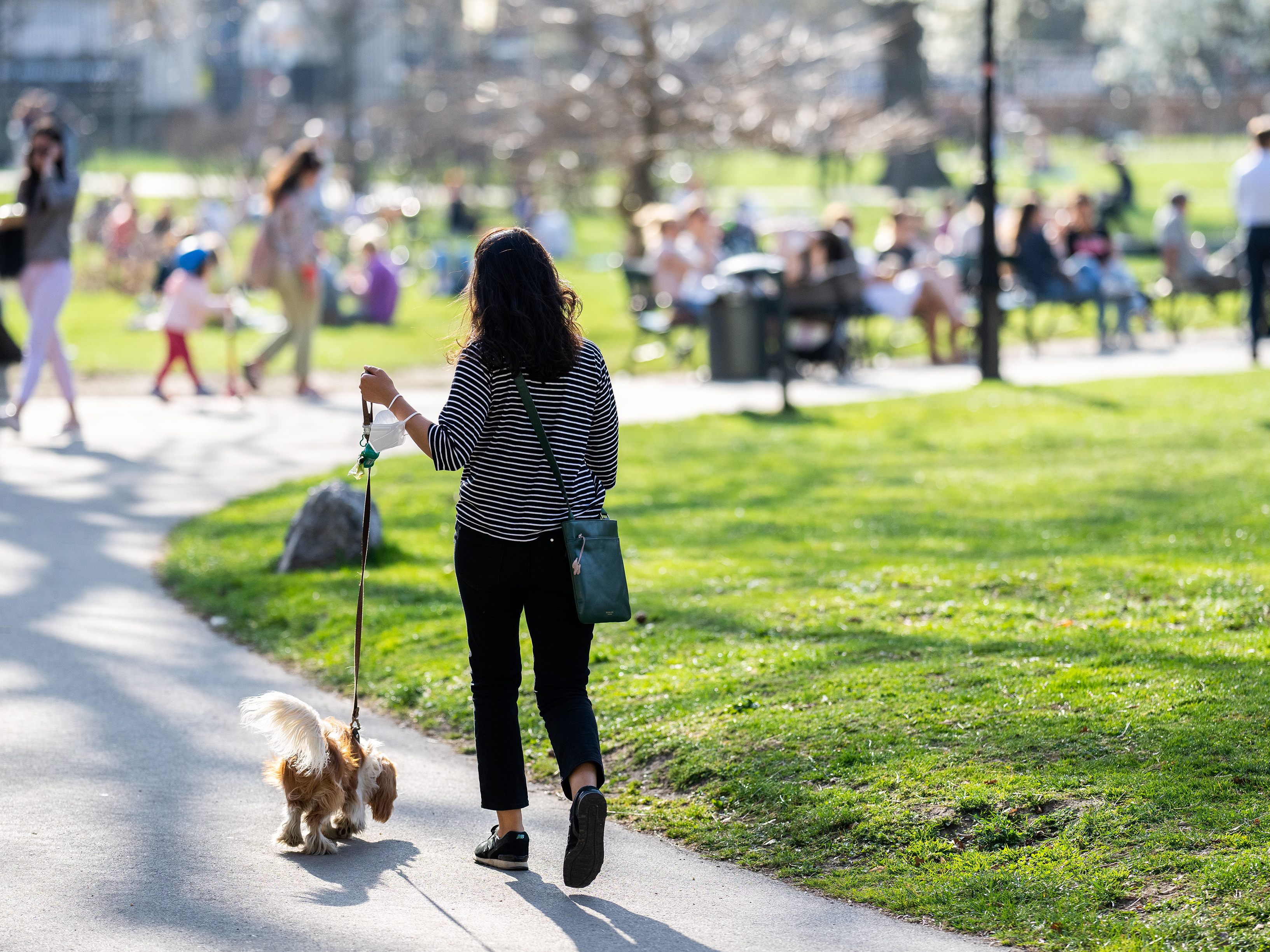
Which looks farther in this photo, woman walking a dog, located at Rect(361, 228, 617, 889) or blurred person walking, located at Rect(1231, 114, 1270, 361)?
blurred person walking, located at Rect(1231, 114, 1270, 361)

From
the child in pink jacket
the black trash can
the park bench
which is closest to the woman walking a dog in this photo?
the child in pink jacket

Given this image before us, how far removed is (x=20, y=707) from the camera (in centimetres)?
601

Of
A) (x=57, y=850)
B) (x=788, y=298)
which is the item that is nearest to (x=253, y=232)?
(x=788, y=298)

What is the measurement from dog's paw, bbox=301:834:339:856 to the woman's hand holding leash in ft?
3.97

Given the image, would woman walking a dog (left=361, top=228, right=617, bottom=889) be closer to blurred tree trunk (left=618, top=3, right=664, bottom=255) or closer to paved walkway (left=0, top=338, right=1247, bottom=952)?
paved walkway (left=0, top=338, right=1247, bottom=952)

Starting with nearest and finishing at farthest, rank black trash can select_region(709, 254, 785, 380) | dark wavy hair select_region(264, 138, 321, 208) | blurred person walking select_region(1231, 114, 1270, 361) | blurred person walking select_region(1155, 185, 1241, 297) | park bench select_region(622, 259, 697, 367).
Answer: dark wavy hair select_region(264, 138, 321, 208) < blurred person walking select_region(1231, 114, 1270, 361) < black trash can select_region(709, 254, 785, 380) < park bench select_region(622, 259, 697, 367) < blurred person walking select_region(1155, 185, 1241, 297)

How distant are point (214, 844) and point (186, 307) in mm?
9488

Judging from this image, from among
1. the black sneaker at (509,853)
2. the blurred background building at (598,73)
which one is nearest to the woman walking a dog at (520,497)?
the black sneaker at (509,853)

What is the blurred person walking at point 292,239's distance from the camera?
43.3ft

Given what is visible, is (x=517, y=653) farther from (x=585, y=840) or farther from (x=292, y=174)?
(x=292, y=174)

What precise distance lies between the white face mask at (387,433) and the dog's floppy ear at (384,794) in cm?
104

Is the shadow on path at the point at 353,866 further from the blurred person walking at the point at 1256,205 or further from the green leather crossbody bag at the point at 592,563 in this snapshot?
the blurred person walking at the point at 1256,205

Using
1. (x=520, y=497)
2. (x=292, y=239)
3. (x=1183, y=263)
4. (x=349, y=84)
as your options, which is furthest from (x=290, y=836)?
(x=349, y=84)

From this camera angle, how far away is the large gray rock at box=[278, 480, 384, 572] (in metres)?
8.16
